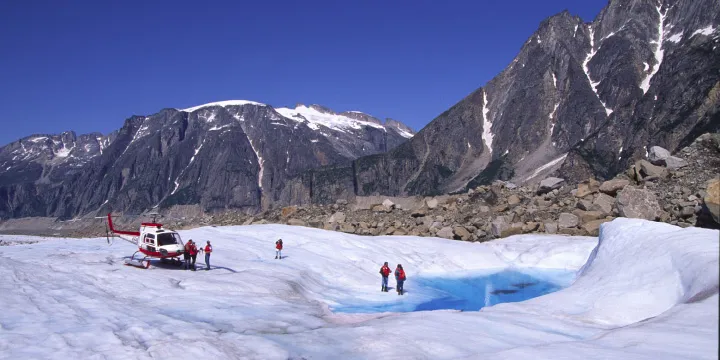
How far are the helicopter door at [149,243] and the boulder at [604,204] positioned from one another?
1380 inches

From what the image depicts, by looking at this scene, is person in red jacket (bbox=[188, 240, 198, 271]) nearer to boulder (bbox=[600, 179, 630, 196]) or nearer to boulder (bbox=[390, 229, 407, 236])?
boulder (bbox=[390, 229, 407, 236])

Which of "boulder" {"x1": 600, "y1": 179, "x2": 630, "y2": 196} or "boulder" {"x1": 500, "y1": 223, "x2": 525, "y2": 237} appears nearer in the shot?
"boulder" {"x1": 500, "y1": 223, "x2": 525, "y2": 237}

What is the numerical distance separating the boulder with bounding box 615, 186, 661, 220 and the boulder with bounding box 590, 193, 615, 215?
6.73 ft

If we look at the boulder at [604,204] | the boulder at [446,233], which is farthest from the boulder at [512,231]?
the boulder at [604,204]

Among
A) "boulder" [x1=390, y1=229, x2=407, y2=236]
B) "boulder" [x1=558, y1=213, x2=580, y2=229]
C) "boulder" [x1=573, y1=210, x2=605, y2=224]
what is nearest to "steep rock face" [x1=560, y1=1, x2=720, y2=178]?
"boulder" [x1=573, y1=210, x2=605, y2=224]

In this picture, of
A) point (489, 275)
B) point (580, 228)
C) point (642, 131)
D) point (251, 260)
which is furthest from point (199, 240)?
point (642, 131)

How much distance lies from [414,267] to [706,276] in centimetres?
2338

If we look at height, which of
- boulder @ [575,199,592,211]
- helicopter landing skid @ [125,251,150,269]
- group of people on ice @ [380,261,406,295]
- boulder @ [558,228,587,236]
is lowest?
group of people on ice @ [380,261,406,295]

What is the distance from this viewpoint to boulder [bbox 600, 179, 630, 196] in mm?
43375

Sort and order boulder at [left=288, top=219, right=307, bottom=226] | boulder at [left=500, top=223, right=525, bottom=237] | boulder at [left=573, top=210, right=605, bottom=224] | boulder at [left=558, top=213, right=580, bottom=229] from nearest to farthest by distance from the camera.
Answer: boulder at [left=573, top=210, right=605, bottom=224] < boulder at [left=558, top=213, right=580, bottom=229] < boulder at [left=500, top=223, right=525, bottom=237] < boulder at [left=288, top=219, right=307, bottom=226]

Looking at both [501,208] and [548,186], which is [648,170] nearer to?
[548,186]

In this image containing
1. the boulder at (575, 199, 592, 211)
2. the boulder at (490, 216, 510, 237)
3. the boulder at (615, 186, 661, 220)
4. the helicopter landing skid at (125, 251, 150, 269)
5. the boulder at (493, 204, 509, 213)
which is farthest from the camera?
the boulder at (493, 204, 509, 213)

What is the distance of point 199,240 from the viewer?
34.5 m

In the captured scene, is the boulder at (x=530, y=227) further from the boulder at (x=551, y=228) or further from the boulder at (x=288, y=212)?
the boulder at (x=288, y=212)
